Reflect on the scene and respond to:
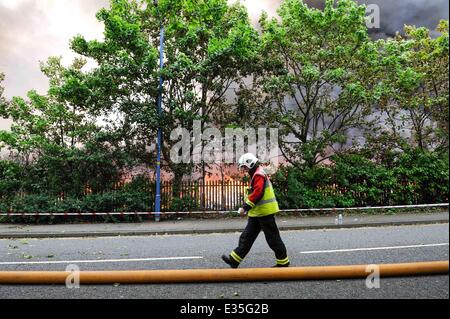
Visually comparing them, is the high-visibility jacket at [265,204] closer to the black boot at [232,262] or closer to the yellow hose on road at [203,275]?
the black boot at [232,262]

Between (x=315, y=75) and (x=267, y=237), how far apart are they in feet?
32.6

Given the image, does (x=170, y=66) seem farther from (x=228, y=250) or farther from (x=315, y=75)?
(x=228, y=250)

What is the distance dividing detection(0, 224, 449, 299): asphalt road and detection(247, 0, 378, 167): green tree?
5.85 m

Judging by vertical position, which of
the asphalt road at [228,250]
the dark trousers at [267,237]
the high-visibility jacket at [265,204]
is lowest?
the asphalt road at [228,250]

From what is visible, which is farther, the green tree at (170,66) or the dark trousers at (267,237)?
the green tree at (170,66)

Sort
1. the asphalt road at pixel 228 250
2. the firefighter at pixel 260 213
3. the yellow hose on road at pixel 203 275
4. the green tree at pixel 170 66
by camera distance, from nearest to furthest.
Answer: the asphalt road at pixel 228 250 < the yellow hose on road at pixel 203 275 < the firefighter at pixel 260 213 < the green tree at pixel 170 66

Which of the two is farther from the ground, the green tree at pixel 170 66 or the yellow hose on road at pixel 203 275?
the green tree at pixel 170 66

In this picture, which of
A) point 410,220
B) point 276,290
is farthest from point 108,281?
point 410,220

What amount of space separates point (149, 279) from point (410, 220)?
954 cm

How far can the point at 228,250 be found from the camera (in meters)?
7.44

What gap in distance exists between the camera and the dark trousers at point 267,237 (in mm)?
5297

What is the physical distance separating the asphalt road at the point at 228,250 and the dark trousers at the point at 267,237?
609 mm

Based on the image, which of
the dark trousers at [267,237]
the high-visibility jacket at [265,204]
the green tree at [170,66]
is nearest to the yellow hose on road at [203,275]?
the dark trousers at [267,237]
